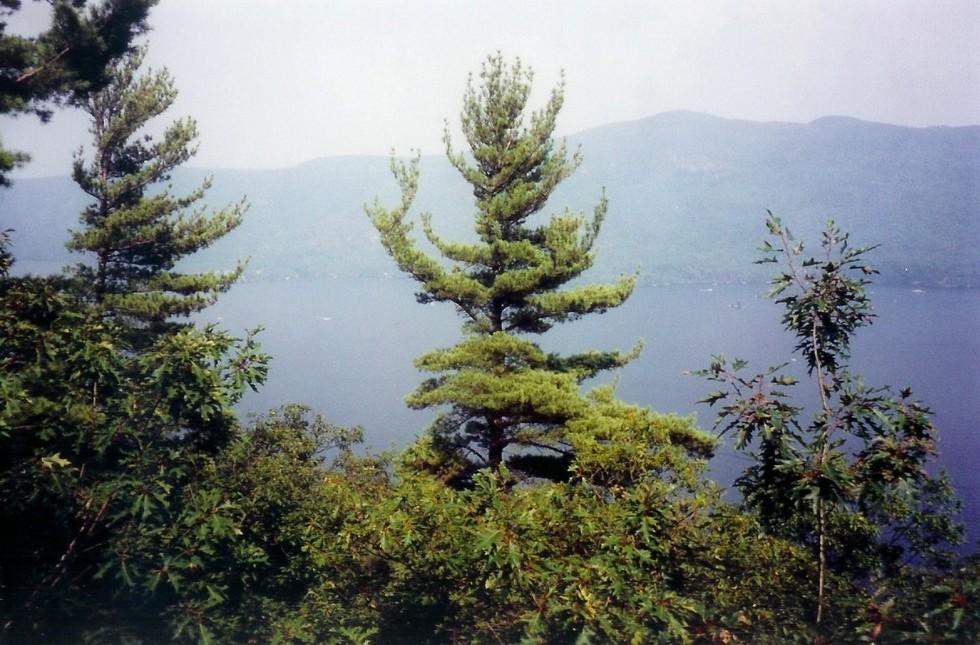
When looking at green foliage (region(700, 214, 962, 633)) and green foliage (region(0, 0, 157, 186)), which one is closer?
green foliage (region(700, 214, 962, 633))

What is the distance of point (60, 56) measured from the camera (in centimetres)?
755

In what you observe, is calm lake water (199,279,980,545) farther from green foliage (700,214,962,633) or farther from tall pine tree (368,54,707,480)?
green foliage (700,214,962,633)

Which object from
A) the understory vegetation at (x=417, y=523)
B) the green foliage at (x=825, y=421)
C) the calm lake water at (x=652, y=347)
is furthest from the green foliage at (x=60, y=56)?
the green foliage at (x=825, y=421)

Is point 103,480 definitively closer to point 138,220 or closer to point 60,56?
point 60,56

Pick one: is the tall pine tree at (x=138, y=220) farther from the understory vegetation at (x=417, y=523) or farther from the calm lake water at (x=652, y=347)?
the understory vegetation at (x=417, y=523)

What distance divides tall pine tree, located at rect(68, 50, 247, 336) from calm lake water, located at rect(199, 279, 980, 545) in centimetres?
169

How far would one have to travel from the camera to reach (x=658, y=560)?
4.25 metres

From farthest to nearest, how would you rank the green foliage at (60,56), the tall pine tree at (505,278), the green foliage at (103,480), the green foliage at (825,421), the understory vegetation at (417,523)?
the tall pine tree at (505,278), the green foliage at (60,56), the green foliage at (103,480), the understory vegetation at (417,523), the green foliage at (825,421)

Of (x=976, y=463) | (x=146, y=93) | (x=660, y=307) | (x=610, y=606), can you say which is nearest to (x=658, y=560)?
(x=610, y=606)

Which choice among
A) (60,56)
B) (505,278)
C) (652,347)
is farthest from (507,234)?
(652,347)

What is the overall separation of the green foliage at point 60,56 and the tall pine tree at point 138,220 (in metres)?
4.31

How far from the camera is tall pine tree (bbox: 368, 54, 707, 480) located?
10609mm

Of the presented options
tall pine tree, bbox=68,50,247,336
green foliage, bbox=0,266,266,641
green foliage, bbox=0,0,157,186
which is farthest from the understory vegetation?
tall pine tree, bbox=68,50,247,336

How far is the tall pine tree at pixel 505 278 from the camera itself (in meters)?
10.6
